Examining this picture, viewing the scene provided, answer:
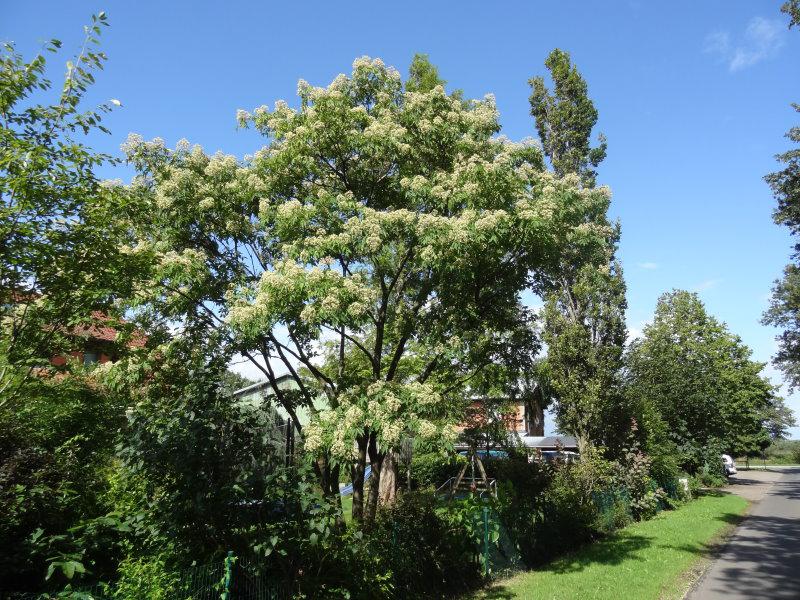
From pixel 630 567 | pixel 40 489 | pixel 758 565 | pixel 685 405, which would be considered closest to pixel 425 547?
pixel 630 567

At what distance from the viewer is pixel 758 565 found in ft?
35.5

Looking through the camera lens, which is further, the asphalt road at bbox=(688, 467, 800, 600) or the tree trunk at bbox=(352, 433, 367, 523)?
the tree trunk at bbox=(352, 433, 367, 523)

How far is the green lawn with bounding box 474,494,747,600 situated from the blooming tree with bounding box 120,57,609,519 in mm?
3536

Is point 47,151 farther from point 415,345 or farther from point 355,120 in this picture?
point 415,345

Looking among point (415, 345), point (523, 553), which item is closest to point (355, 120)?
point (415, 345)

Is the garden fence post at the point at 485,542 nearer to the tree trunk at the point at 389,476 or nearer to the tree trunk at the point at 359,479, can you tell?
the tree trunk at the point at 359,479

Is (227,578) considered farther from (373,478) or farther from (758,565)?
(758,565)

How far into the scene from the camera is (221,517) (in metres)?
5.93

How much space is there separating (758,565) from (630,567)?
2998 mm

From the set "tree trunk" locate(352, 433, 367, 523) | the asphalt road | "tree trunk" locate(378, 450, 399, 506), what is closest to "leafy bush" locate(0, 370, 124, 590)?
"tree trunk" locate(352, 433, 367, 523)

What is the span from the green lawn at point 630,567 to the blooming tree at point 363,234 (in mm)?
3536

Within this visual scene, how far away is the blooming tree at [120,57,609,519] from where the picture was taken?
A: 753 centimetres

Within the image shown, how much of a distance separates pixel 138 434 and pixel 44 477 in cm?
124

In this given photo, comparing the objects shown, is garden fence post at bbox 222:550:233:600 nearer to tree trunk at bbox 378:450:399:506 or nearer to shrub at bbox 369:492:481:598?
shrub at bbox 369:492:481:598
